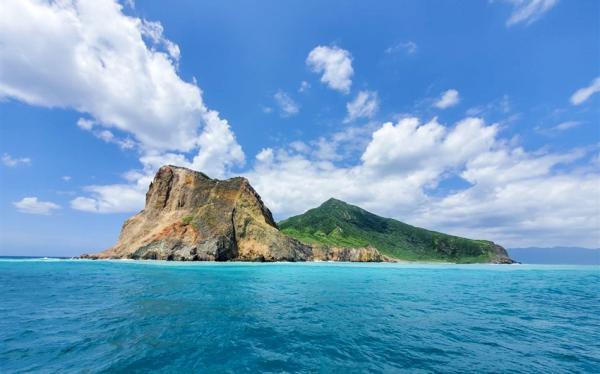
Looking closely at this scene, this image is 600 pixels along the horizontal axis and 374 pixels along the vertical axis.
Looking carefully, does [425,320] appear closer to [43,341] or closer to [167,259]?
[43,341]

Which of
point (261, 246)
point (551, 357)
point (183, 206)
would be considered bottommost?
point (551, 357)

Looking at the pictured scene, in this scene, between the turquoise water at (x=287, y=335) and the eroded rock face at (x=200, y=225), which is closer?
the turquoise water at (x=287, y=335)

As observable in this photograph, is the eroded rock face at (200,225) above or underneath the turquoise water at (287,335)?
above

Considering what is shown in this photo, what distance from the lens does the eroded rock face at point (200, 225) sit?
4063 inches

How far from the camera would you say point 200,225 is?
10819 cm

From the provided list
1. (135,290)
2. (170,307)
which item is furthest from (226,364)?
(135,290)

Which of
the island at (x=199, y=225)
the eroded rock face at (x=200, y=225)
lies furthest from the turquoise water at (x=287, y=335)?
the island at (x=199, y=225)

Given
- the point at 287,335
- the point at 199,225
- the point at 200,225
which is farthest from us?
the point at 200,225

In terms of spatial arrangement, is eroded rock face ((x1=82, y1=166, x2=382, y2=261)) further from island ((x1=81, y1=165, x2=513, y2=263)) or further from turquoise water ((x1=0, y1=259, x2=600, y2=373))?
turquoise water ((x1=0, y1=259, x2=600, y2=373))

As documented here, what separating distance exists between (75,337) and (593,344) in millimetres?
24953

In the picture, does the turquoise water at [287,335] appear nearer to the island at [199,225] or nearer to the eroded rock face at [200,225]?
the eroded rock face at [200,225]

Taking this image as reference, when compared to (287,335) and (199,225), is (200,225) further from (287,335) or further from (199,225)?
(287,335)

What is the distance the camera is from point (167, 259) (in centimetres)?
10006

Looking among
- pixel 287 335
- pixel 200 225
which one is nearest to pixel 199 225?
pixel 200 225
